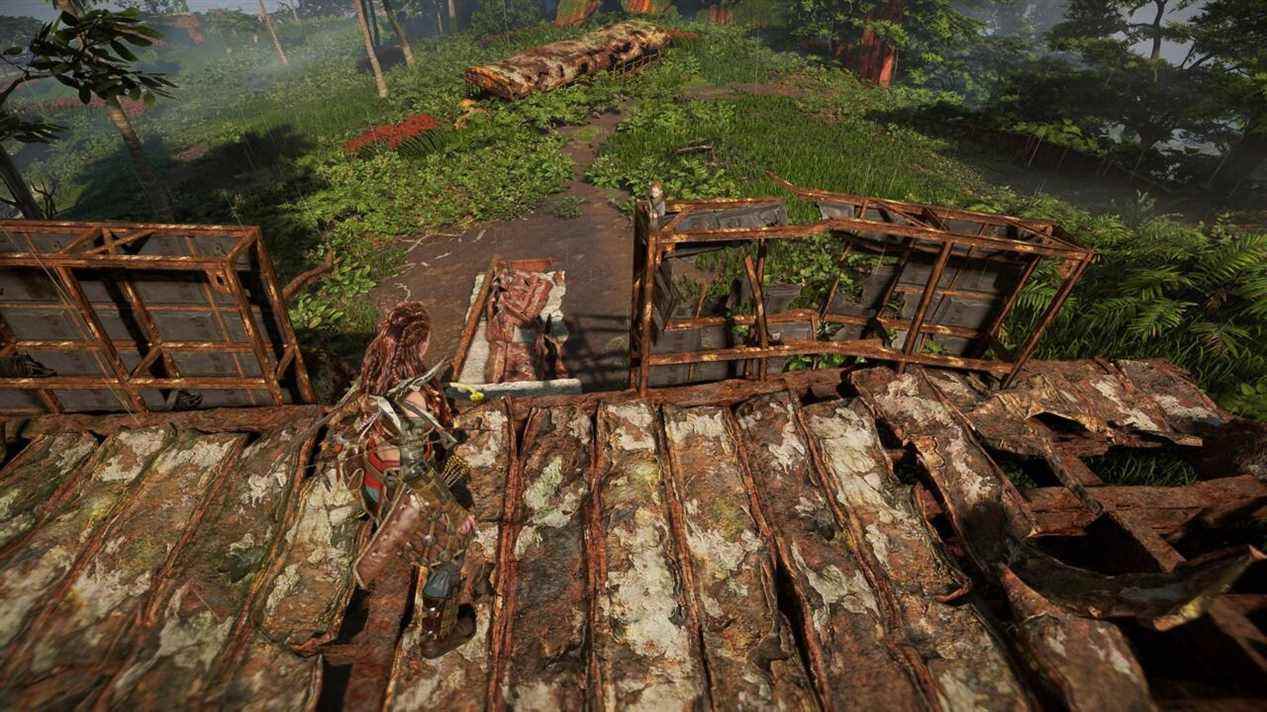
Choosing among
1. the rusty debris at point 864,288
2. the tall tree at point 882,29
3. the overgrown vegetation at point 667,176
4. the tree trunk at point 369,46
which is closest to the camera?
the rusty debris at point 864,288

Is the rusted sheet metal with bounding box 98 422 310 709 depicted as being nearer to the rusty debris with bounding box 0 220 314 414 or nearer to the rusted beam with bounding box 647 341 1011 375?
the rusty debris with bounding box 0 220 314 414

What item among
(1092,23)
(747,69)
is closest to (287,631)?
(747,69)

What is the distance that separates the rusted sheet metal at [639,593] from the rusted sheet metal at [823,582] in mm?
844

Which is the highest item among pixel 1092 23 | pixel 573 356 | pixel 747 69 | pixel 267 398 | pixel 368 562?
pixel 1092 23

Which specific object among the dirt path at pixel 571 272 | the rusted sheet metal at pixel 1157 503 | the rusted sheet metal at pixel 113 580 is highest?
the rusted sheet metal at pixel 1157 503

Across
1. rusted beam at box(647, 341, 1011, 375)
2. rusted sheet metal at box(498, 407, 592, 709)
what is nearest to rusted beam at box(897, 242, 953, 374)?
rusted beam at box(647, 341, 1011, 375)

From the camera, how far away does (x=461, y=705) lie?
3.10 metres

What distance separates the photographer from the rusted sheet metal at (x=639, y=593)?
3172mm

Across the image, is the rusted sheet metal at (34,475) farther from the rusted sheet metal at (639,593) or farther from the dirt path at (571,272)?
the rusted sheet metal at (639,593)

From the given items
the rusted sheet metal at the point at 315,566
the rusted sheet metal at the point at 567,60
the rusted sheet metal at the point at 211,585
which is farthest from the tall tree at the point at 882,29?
the rusted sheet metal at the point at 211,585

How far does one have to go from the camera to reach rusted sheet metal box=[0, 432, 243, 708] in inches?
127

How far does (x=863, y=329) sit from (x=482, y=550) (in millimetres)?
5137

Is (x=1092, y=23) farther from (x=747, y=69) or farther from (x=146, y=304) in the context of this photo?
(x=146, y=304)

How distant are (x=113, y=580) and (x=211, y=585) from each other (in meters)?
0.77
